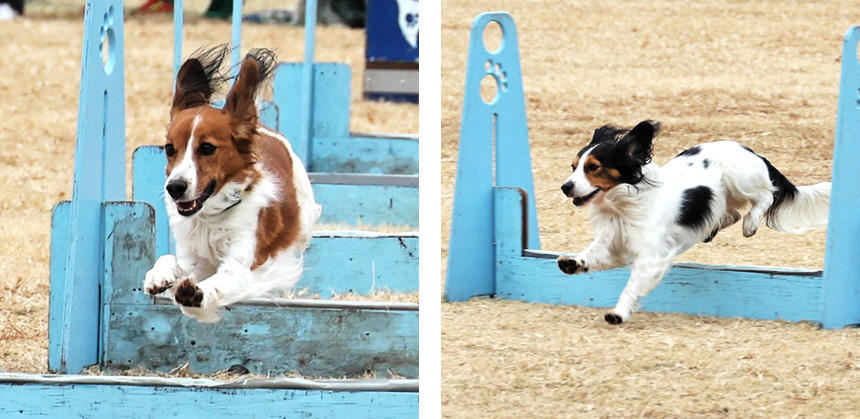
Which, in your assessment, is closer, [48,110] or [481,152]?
[481,152]

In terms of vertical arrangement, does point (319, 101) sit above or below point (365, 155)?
above

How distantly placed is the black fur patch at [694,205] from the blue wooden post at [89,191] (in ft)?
6.25

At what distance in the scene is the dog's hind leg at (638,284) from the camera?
4969 mm

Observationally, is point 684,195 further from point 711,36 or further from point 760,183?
point 711,36

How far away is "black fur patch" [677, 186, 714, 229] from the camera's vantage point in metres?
4.99

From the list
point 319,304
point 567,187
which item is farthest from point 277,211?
point 567,187

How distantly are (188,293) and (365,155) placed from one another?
508 centimetres

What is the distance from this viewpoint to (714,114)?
33.1 feet

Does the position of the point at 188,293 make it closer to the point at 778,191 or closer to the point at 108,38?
the point at 108,38

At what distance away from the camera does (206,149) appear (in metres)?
2.92

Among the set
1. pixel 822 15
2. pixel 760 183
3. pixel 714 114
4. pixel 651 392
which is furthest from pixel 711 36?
pixel 651 392

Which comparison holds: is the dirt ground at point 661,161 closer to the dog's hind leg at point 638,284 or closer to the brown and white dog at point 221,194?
the dog's hind leg at point 638,284

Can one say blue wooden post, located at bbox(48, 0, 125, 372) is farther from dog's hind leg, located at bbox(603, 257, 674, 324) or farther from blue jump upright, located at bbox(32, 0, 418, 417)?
dog's hind leg, located at bbox(603, 257, 674, 324)

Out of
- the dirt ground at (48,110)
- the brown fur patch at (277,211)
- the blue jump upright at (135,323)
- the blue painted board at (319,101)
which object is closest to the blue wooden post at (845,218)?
the blue jump upright at (135,323)
